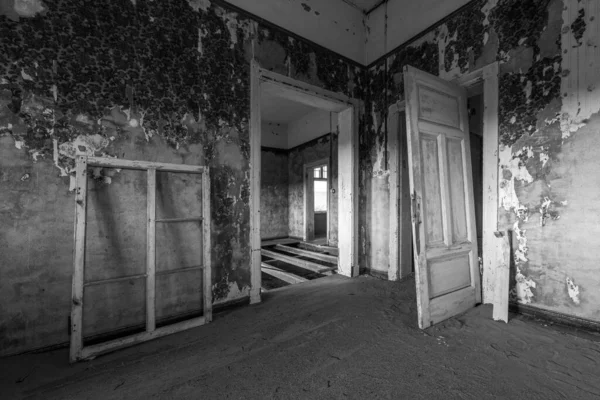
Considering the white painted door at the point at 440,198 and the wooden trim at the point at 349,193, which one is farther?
the wooden trim at the point at 349,193

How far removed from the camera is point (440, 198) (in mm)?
2320

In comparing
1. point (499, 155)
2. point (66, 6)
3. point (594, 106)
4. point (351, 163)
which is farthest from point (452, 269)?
point (66, 6)

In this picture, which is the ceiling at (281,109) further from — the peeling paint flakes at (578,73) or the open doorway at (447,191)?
the peeling paint flakes at (578,73)

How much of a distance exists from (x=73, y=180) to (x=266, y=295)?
1943 millimetres

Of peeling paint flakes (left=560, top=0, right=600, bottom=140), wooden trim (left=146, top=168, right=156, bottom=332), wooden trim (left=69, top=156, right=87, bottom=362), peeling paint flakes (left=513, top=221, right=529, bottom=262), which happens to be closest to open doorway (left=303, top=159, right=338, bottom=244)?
peeling paint flakes (left=513, top=221, right=529, bottom=262)

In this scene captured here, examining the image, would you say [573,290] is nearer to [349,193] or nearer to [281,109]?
[349,193]

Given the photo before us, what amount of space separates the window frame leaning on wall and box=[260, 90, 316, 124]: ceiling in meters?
4.04

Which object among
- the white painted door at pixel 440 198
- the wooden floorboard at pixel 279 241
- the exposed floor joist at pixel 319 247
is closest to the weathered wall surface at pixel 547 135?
the white painted door at pixel 440 198

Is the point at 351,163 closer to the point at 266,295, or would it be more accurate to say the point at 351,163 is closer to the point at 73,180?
the point at 266,295

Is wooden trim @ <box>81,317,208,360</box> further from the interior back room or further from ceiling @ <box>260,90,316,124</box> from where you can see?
ceiling @ <box>260,90,316,124</box>

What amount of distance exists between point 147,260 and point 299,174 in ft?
18.1

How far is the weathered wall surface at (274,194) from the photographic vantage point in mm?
7238

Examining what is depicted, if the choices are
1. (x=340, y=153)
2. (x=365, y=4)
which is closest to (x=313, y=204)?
(x=340, y=153)

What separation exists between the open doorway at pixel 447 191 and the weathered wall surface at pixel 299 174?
417cm
